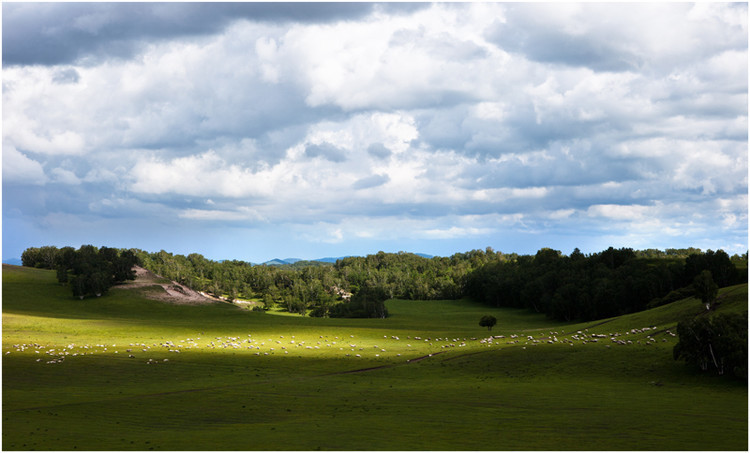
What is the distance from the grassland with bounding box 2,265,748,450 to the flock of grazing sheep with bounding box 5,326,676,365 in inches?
12.1

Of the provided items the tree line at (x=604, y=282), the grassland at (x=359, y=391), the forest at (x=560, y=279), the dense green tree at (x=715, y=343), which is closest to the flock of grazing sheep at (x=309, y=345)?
the grassland at (x=359, y=391)

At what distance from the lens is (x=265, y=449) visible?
25547 millimetres

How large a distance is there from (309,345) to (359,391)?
101 ft

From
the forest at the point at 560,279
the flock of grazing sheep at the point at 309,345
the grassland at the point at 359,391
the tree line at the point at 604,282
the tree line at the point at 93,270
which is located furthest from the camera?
the tree line at the point at 93,270

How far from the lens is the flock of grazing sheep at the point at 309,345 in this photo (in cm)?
5928

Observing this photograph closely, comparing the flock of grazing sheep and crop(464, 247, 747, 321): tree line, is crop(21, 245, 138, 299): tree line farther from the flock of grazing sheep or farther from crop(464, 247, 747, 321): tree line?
crop(464, 247, 747, 321): tree line

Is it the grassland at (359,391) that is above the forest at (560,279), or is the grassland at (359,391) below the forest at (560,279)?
below

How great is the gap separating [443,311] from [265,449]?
452 feet

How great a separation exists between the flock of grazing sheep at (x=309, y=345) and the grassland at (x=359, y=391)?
31 centimetres

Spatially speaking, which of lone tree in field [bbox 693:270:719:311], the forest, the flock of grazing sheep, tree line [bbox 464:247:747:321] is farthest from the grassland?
the forest

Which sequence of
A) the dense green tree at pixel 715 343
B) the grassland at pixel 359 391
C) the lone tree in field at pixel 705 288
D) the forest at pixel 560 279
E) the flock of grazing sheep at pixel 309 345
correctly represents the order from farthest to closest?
the forest at pixel 560 279
the lone tree in field at pixel 705 288
the flock of grazing sheep at pixel 309 345
the dense green tree at pixel 715 343
the grassland at pixel 359 391

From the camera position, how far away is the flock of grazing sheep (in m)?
59.3

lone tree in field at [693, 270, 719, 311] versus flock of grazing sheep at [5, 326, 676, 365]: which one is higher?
lone tree in field at [693, 270, 719, 311]

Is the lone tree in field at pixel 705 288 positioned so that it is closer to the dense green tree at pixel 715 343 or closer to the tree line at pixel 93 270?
the dense green tree at pixel 715 343
